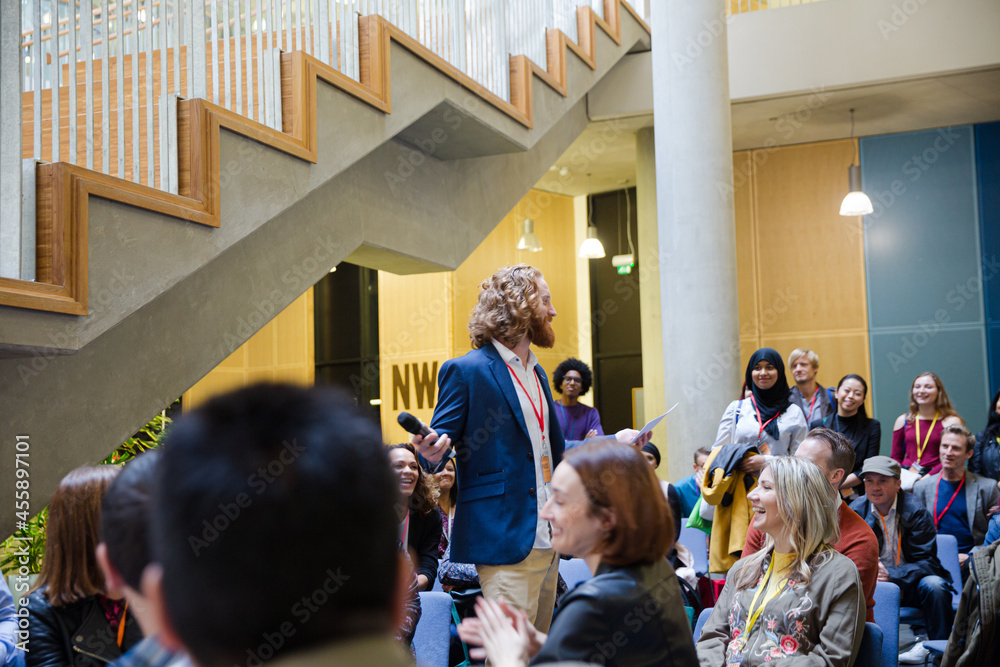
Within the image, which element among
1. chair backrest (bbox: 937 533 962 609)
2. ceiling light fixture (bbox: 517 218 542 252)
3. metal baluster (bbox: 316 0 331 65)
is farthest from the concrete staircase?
ceiling light fixture (bbox: 517 218 542 252)

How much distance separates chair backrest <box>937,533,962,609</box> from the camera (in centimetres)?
447

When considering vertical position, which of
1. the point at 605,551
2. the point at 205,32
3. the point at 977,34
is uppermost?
the point at 977,34

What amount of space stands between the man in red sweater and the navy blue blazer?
2.78 ft

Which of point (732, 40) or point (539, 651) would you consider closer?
point (539, 651)

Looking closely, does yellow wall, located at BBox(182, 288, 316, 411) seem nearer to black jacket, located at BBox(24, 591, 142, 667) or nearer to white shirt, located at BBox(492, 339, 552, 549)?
white shirt, located at BBox(492, 339, 552, 549)

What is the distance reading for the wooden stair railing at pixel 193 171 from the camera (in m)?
2.60

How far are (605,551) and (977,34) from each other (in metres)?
6.57

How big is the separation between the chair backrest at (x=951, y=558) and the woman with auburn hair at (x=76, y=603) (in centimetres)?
393

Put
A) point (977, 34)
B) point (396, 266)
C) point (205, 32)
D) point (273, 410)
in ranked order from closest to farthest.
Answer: point (273, 410) → point (205, 32) → point (396, 266) → point (977, 34)

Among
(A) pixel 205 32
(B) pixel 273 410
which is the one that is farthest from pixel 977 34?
(B) pixel 273 410

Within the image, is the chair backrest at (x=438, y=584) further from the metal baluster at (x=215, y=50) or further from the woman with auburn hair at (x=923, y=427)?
the woman with auburn hair at (x=923, y=427)

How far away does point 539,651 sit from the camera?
1678 millimetres

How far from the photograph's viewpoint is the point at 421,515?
153 inches

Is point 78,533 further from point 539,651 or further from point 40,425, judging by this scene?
point 40,425
